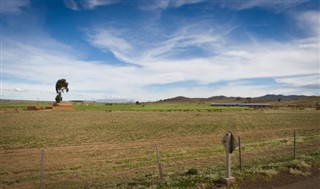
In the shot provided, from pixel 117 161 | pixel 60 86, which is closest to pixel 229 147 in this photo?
pixel 117 161

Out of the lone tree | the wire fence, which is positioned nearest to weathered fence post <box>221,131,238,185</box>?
the wire fence

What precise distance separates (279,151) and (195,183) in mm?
13034

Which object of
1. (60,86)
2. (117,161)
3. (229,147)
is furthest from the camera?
(60,86)

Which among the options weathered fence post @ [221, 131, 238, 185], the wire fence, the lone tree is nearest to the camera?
weathered fence post @ [221, 131, 238, 185]

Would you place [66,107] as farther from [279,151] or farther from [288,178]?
[288,178]

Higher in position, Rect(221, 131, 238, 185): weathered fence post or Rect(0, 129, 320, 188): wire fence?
Rect(221, 131, 238, 185): weathered fence post

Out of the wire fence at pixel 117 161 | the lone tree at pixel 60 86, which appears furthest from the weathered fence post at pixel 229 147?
the lone tree at pixel 60 86

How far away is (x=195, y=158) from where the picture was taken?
70.1 ft

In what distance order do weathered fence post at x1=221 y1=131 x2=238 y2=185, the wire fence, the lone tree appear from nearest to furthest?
weathered fence post at x1=221 y1=131 x2=238 y2=185, the wire fence, the lone tree

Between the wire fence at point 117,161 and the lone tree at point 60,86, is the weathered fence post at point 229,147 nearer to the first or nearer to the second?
the wire fence at point 117,161

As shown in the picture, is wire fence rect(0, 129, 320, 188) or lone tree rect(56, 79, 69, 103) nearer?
wire fence rect(0, 129, 320, 188)

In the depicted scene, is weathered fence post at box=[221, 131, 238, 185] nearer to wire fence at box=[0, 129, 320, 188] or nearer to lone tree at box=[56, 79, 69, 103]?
wire fence at box=[0, 129, 320, 188]

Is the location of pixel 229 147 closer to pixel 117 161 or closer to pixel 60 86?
pixel 117 161

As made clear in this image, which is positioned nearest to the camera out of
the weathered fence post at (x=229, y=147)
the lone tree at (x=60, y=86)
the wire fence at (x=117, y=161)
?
the weathered fence post at (x=229, y=147)
